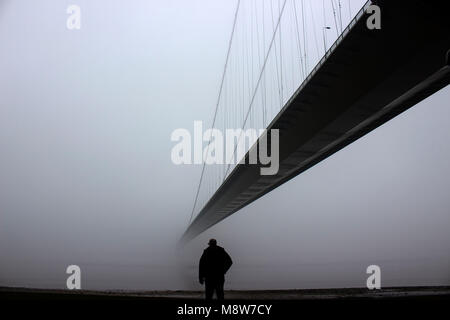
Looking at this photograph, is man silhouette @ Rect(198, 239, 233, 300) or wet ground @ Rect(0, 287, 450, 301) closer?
wet ground @ Rect(0, 287, 450, 301)

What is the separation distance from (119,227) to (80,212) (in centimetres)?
585

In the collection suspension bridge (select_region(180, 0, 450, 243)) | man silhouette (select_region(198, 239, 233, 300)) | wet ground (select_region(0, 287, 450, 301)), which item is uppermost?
suspension bridge (select_region(180, 0, 450, 243))

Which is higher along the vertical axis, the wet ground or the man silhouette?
the man silhouette

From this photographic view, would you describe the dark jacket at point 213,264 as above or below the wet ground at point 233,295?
above

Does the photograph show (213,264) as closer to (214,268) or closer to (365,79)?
(214,268)

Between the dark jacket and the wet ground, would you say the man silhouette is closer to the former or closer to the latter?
the dark jacket

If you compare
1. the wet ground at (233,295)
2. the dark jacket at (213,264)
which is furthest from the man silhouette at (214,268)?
the wet ground at (233,295)

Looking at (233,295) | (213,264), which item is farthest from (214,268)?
(233,295)

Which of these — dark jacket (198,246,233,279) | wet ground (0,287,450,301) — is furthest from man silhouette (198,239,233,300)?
wet ground (0,287,450,301)

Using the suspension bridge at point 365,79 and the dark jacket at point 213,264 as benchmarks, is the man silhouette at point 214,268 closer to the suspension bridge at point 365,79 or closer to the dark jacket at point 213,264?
the dark jacket at point 213,264
